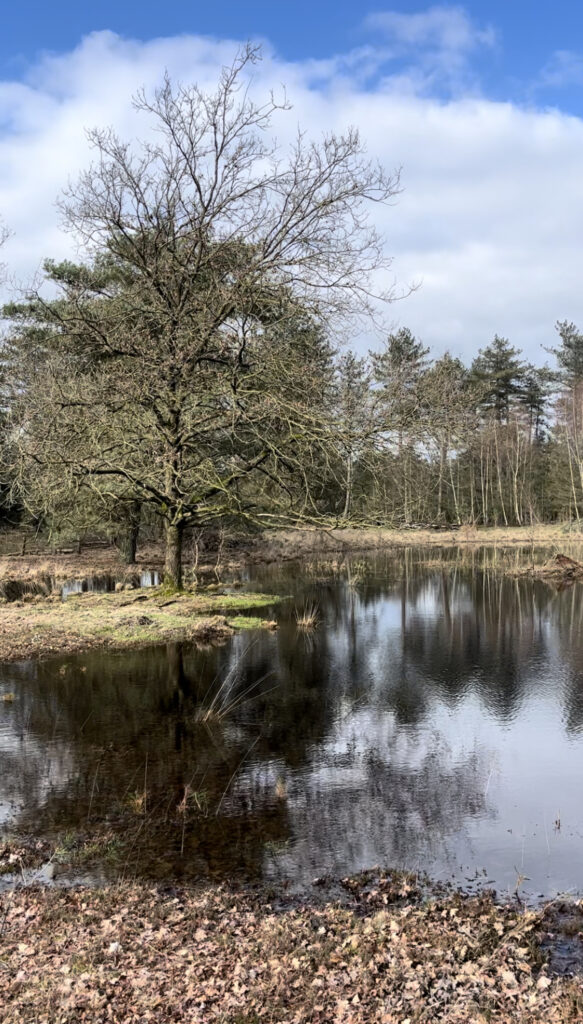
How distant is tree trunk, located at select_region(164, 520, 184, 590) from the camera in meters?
20.3

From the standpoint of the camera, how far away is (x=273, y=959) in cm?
453

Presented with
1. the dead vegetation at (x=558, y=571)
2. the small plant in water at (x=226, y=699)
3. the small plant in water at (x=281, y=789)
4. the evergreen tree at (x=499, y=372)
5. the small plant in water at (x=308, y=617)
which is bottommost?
the small plant in water at (x=281, y=789)

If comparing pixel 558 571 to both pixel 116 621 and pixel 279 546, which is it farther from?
pixel 116 621

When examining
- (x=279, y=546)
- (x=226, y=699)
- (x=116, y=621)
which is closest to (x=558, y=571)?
(x=279, y=546)

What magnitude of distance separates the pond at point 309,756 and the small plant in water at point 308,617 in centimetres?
67

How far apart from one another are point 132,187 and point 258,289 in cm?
405

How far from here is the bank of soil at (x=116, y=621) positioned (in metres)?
14.7

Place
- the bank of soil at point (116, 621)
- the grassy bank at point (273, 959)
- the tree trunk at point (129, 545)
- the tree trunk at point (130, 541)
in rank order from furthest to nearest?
the tree trunk at point (129, 545) < the tree trunk at point (130, 541) < the bank of soil at point (116, 621) < the grassy bank at point (273, 959)

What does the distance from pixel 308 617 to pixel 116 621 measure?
15.5 ft

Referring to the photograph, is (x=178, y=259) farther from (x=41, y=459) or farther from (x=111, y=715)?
(x=111, y=715)

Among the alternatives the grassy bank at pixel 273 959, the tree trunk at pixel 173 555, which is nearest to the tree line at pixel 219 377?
the tree trunk at pixel 173 555

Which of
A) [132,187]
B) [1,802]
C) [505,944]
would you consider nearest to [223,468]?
[132,187]

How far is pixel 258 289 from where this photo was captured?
A: 59.8 ft

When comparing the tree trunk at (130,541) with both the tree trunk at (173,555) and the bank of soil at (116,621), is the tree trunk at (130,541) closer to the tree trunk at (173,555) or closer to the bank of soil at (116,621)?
the tree trunk at (173,555)
